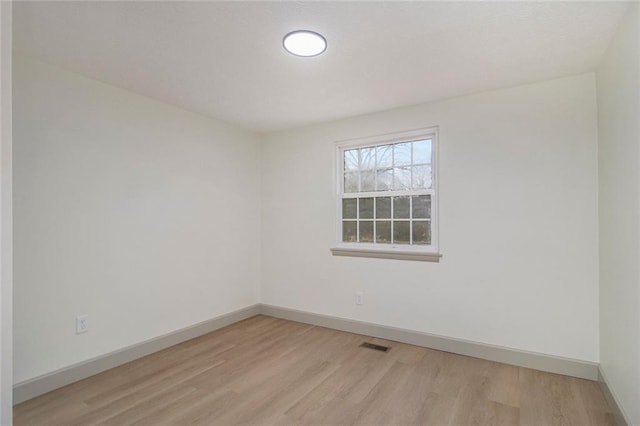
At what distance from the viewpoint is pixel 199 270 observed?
357 centimetres

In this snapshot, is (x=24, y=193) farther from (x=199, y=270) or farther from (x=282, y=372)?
(x=282, y=372)

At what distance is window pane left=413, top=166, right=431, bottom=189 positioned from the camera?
3.29 metres

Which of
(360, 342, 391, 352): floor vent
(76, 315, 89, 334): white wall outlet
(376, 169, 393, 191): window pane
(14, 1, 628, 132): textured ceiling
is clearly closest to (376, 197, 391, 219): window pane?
(376, 169, 393, 191): window pane

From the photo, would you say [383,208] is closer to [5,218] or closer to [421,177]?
[421,177]

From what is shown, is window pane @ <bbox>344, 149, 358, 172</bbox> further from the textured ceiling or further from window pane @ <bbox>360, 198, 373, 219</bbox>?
the textured ceiling

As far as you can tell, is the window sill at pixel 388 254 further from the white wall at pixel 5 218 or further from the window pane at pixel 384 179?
the white wall at pixel 5 218

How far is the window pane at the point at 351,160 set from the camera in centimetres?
379

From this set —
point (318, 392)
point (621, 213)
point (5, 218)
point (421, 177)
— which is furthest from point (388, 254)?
point (5, 218)

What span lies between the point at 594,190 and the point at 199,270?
371cm

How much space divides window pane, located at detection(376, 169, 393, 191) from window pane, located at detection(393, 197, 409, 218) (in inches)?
6.8

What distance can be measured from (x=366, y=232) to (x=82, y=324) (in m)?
2.74

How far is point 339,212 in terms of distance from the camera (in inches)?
151

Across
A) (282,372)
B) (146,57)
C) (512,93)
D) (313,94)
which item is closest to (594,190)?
(512,93)

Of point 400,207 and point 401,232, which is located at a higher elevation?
point 400,207
